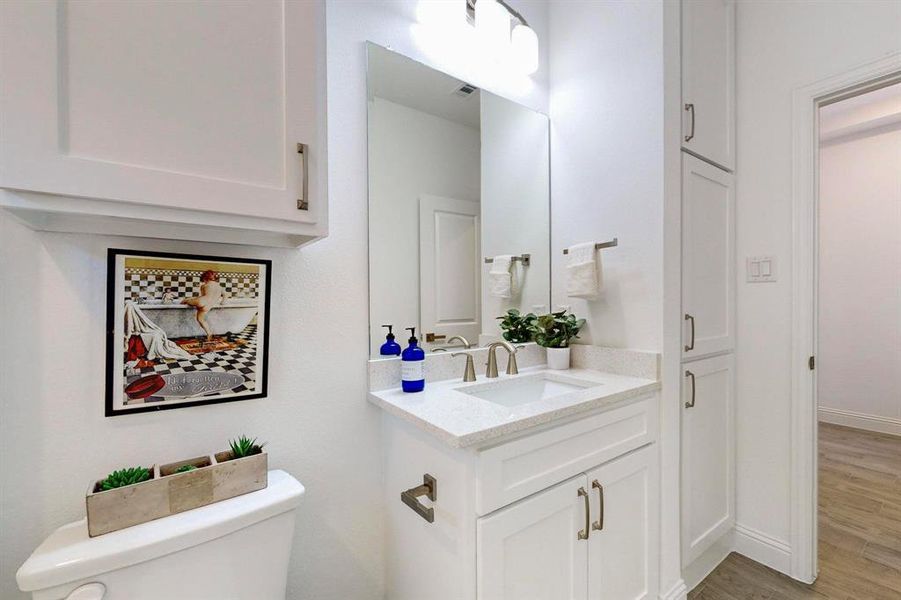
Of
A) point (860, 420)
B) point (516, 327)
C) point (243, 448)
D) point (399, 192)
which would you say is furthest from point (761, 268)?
point (860, 420)

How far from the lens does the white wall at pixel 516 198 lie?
5.63 feet

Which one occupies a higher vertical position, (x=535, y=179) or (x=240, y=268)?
(x=535, y=179)

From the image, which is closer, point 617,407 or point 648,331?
point 617,407

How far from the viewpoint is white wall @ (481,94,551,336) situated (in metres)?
1.71

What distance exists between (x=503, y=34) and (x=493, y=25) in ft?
0.19

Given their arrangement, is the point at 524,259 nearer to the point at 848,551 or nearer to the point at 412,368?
the point at 412,368

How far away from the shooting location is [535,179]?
1.86 metres

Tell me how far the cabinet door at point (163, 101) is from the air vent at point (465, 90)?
0.75 m

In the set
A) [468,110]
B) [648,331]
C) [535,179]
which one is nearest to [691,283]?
[648,331]

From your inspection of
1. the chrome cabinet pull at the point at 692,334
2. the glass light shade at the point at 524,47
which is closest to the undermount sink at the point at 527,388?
the chrome cabinet pull at the point at 692,334

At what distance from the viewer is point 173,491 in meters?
0.88

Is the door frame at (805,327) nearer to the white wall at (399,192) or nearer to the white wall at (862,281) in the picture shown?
the white wall at (399,192)

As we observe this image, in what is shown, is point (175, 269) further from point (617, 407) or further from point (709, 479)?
point (709, 479)

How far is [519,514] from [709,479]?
4.02ft
